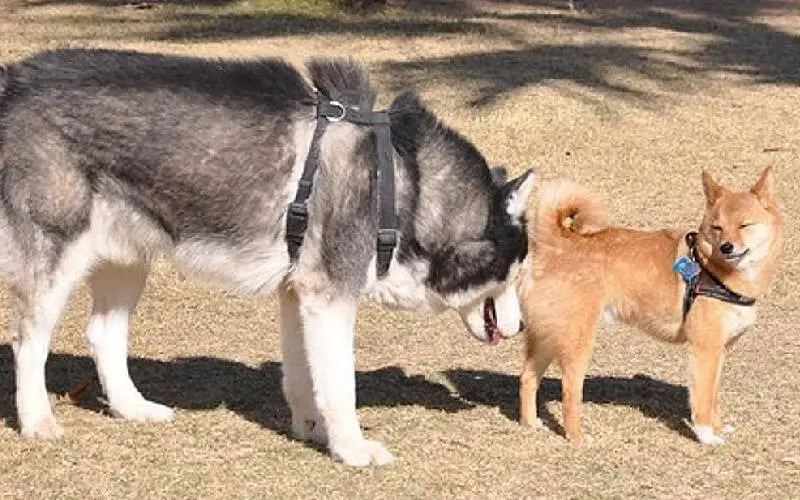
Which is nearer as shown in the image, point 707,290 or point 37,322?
point 37,322

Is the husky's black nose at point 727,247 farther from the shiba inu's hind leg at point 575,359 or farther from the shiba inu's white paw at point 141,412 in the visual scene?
the shiba inu's white paw at point 141,412

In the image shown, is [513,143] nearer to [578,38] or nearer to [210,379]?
[578,38]

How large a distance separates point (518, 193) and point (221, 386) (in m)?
1.66

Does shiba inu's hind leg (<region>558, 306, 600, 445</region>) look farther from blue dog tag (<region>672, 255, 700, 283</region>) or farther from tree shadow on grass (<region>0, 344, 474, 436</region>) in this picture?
tree shadow on grass (<region>0, 344, 474, 436</region>)

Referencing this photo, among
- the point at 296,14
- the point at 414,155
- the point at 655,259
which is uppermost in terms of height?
the point at 414,155

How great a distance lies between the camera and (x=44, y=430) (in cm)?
601

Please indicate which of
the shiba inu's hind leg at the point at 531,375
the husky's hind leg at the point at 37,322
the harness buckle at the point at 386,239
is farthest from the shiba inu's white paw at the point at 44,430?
the shiba inu's hind leg at the point at 531,375

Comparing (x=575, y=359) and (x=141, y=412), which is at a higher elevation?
(x=575, y=359)

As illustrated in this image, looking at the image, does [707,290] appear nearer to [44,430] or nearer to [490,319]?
[490,319]

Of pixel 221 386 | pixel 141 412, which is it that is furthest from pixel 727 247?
pixel 141 412

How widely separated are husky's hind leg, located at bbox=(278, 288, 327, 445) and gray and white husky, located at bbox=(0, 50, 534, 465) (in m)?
0.03

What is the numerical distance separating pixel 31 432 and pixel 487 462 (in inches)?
66.4

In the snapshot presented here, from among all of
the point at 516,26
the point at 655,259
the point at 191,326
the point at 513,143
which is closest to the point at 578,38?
the point at 516,26

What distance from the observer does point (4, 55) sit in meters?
13.4
